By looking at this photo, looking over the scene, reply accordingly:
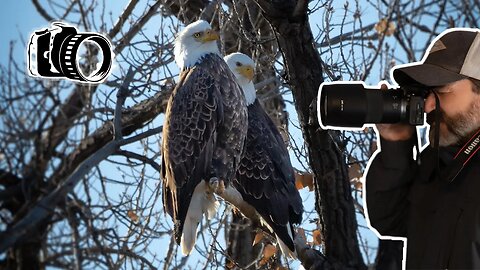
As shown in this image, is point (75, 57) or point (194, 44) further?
point (75, 57)

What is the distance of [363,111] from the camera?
326 centimetres

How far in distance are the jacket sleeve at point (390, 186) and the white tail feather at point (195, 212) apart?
82.4 inches

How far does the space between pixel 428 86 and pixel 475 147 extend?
0.80 ft

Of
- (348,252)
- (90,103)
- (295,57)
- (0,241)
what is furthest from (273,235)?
(0,241)

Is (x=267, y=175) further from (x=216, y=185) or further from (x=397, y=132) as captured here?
(x=397, y=132)

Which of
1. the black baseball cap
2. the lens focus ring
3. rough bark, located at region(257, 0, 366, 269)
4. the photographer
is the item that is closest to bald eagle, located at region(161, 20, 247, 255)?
rough bark, located at region(257, 0, 366, 269)

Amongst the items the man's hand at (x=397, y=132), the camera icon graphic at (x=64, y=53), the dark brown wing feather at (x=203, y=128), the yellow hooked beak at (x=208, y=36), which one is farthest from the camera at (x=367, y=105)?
the camera icon graphic at (x=64, y=53)

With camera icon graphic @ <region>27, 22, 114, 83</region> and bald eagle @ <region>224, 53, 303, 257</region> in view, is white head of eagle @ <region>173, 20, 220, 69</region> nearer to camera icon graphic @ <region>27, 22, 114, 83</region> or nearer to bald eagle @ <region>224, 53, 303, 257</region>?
bald eagle @ <region>224, 53, 303, 257</region>

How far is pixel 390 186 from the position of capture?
3.29 meters

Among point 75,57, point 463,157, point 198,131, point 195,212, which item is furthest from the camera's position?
point 75,57

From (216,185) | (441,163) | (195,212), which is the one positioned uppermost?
(216,185)

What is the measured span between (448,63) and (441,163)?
1.03ft

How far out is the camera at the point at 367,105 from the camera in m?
3.19

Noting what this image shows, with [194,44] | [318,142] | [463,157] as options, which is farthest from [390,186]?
[194,44]
